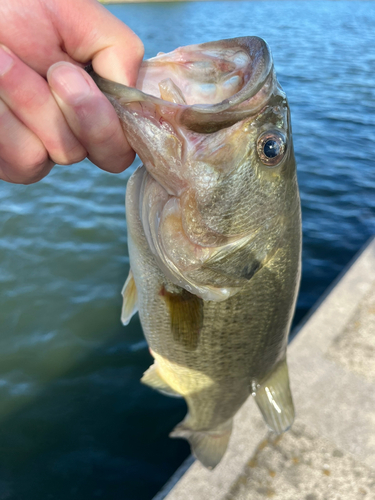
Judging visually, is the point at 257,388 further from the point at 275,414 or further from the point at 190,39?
the point at 190,39

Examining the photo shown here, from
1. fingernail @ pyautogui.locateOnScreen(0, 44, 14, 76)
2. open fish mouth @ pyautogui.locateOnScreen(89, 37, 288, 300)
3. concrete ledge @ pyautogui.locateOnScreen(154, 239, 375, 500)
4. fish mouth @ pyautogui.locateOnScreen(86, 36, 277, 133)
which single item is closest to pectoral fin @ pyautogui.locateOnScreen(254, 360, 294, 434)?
concrete ledge @ pyautogui.locateOnScreen(154, 239, 375, 500)

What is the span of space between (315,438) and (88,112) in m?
2.62

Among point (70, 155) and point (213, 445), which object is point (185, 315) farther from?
point (213, 445)

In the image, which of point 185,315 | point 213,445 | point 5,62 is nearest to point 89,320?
point 213,445

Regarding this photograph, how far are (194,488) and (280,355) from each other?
1095 mm

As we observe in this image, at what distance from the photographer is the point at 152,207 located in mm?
1509

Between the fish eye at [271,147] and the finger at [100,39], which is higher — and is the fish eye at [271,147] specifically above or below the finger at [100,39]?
below

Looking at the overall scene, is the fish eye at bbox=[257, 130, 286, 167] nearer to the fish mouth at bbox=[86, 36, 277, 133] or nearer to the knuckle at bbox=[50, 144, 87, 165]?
the fish mouth at bbox=[86, 36, 277, 133]

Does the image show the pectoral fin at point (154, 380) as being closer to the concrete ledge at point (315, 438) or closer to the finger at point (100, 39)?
the concrete ledge at point (315, 438)

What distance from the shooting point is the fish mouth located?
1.21 m

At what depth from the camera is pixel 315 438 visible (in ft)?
9.25

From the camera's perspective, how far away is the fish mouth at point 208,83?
1.21m

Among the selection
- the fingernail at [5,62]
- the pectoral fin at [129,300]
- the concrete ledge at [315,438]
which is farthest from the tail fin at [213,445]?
the fingernail at [5,62]

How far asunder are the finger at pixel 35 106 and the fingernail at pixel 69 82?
6 cm
